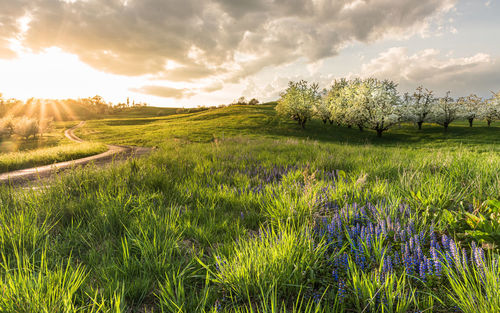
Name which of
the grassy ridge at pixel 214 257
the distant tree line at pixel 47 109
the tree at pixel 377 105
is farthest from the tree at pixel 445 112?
the distant tree line at pixel 47 109

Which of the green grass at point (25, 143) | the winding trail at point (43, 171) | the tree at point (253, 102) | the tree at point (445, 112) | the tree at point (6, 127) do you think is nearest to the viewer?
the winding trail at point (43, 171)

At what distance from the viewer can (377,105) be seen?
40.3 meters

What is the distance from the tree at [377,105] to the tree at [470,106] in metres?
25.3

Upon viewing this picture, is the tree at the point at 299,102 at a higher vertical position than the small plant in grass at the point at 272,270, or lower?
higher

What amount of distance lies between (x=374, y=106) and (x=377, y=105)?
2.16ft

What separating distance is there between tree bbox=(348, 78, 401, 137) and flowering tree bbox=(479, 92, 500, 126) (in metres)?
32.1

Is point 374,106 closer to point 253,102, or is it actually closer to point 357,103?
point 357,103

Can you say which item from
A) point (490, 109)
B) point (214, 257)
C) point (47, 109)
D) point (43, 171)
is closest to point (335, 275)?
point (214, 257)

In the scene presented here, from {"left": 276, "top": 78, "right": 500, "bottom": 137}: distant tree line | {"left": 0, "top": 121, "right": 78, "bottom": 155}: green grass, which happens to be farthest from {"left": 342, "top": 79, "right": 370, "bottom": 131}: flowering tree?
{"left": 0, "top": 121, "right": 78, "bottom": 155}: green grass

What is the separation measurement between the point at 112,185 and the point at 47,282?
310 cm

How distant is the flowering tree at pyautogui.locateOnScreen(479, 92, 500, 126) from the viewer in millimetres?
52744

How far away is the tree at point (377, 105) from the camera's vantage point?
130 ft

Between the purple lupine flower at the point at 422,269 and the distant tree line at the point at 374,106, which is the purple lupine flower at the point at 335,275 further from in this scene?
the distant tree line at the point at 374,106

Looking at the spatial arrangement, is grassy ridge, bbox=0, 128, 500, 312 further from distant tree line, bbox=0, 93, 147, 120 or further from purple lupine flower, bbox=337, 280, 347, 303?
distant tree line, bbox=0, 93, 147, 120
